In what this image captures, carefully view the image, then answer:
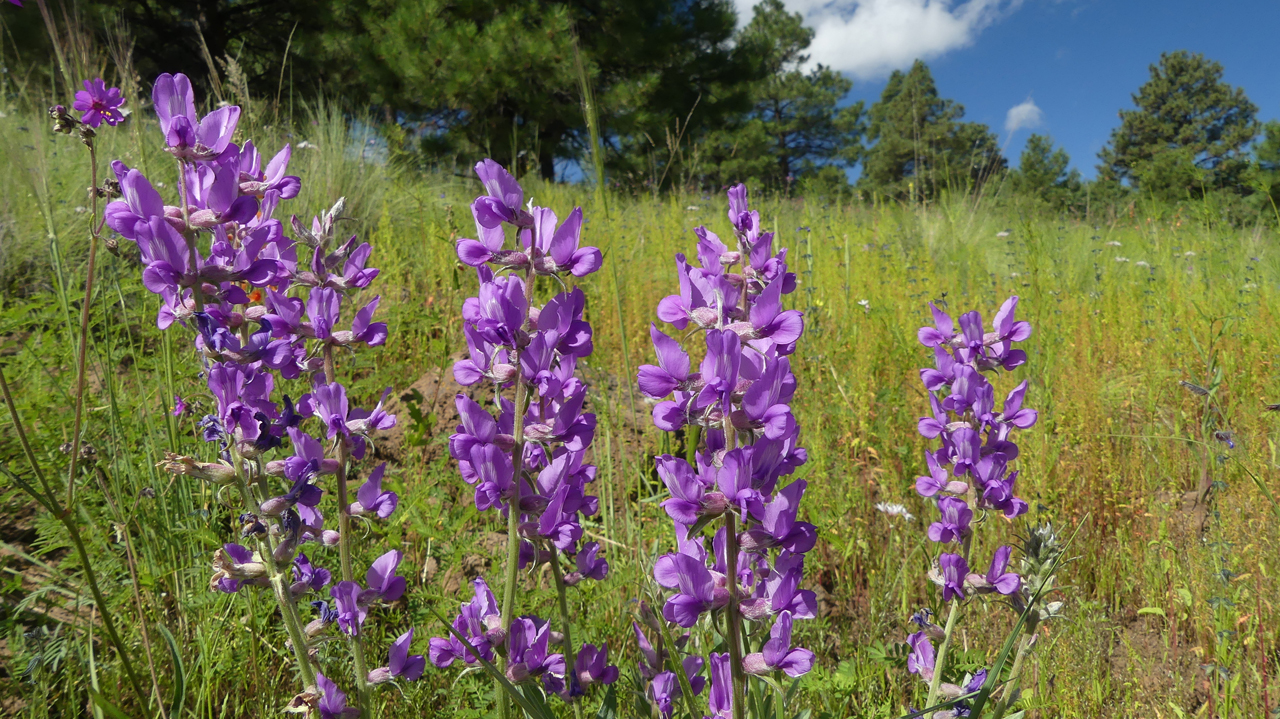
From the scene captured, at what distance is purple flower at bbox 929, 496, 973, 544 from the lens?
1.19m

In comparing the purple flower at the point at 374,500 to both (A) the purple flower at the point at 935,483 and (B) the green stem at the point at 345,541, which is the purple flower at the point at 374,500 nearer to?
(B) the green stem at the point at 345,541

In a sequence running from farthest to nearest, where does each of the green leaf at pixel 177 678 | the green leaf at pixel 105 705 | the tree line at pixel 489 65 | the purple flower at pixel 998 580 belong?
the tree line at pixel 489 65, the purple flower at pixel 998 580, the green leaf at pixel 177 678, the green leaf at pixel 105 705

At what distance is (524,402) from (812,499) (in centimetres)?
154

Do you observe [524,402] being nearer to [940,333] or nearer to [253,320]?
[253,320]

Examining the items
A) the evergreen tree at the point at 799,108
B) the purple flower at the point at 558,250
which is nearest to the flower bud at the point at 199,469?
the purple flower at the point at 558,250

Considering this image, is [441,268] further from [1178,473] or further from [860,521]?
[1178,473]

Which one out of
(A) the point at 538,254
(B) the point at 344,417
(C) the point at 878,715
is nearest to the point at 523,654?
(B) the point at 344,417

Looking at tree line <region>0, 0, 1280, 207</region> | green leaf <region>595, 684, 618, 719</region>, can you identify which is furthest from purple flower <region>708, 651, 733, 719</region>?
tree line <region>0, 0, 1280, 207</region>

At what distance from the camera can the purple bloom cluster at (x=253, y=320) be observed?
874 millimetres

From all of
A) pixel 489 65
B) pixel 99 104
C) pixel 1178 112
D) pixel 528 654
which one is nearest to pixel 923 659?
pixel 528 654

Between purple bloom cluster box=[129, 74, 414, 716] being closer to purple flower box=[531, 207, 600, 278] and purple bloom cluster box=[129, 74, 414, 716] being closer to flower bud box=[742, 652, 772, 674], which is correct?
purple flower box=[531, 207, 600, 278]

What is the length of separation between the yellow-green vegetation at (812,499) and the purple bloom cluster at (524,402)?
1.15 feet

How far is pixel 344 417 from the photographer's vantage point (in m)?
1.02

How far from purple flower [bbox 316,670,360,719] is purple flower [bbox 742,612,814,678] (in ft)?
1.90
